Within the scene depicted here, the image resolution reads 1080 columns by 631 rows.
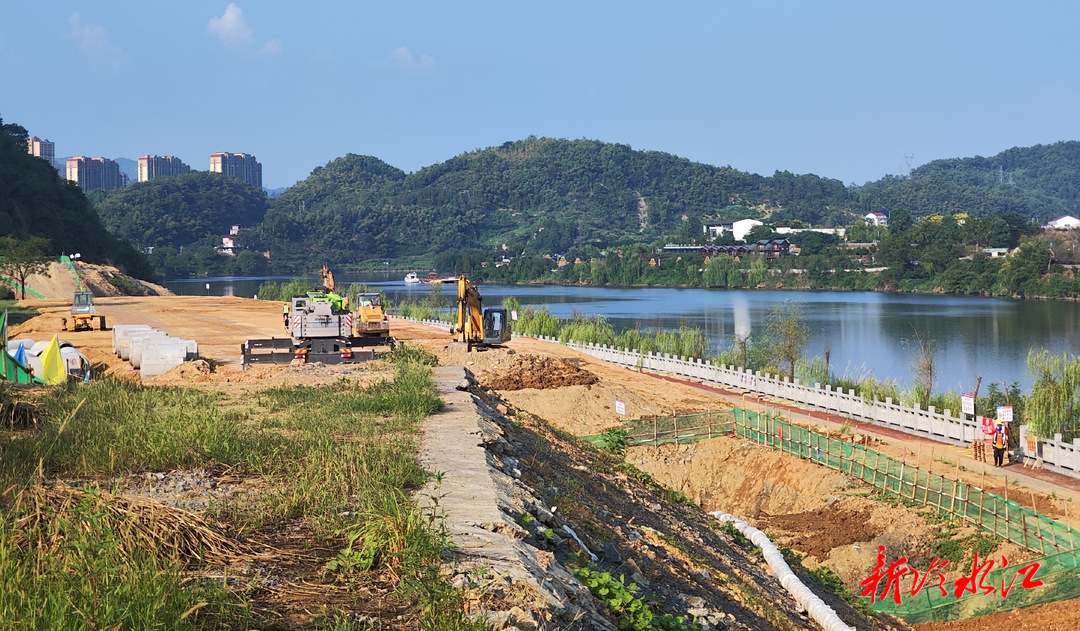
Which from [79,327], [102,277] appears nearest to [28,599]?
[79,327]

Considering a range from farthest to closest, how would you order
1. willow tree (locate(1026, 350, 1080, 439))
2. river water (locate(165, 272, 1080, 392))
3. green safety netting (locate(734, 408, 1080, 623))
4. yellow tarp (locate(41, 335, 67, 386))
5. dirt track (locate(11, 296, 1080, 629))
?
river water (locate(165, 272, 1080, 392)), willow tree (locate(1026, 350, 1080, 439)), yellow tarp (locate(41, 335, 67, 386)), dirt track (locate(11, 296, 1080, 629)), green safety netting (locate(734, 408, 1080, 623))

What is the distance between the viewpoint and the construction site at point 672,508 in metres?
6.54

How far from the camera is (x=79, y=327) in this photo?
145 feet

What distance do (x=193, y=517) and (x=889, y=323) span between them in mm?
82961

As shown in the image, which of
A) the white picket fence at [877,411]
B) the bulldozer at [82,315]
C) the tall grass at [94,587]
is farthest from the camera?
the bulldozer at [82,315]

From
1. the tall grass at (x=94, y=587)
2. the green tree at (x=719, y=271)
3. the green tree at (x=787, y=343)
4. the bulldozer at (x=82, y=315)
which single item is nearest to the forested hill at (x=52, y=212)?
the bulldozer at (x=82, y=315)

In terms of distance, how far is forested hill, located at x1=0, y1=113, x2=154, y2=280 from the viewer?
89.6 metres

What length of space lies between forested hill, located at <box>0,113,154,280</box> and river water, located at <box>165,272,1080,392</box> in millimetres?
35099

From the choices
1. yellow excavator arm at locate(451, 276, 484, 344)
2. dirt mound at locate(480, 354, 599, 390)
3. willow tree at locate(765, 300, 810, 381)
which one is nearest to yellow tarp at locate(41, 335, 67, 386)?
dirt mound at locate(480, 354, 599, 390)

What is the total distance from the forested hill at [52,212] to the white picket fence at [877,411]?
212ft

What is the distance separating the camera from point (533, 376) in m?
31.3

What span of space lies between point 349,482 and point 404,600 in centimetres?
259

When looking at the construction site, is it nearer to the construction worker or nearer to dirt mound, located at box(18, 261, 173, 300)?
the construction worker

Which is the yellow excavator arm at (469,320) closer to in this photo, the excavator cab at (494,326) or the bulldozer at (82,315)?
the excavator cab at (494,326)
